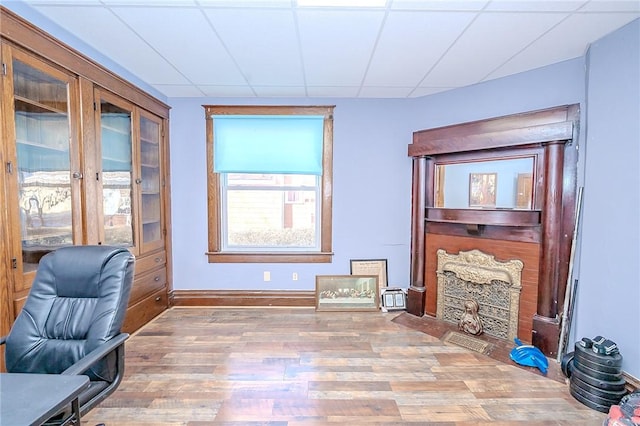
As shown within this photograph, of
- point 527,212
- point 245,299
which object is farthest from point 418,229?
point 245,299

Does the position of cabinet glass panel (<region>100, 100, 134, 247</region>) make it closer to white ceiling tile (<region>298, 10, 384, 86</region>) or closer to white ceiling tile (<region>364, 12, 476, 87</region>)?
white ceiling tile (<region>298, 10, 384, 86</region>)

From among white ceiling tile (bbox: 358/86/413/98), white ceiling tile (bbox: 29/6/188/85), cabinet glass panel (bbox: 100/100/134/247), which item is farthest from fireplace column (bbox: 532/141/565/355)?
cabinet glass panel (bbox: 100/100/134/247)

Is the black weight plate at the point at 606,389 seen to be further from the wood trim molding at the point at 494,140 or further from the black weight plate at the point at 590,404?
the wood trim molding at the point at 494,140

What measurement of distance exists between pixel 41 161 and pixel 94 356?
1.50 meters

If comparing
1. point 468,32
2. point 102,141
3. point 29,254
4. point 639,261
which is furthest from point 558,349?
point 102,141

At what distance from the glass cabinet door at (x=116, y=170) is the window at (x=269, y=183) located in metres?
0.84

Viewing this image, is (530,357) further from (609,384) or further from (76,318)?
(76,318)

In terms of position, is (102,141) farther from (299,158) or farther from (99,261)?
(299,158)

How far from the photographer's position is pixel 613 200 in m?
2.03

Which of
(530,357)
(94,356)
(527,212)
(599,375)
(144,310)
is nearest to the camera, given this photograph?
(94,356)

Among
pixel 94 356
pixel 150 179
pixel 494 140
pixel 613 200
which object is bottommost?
pixel 94 356

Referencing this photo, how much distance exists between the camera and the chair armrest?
1.20m

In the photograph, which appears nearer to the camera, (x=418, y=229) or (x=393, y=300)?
(x=418, y=229)

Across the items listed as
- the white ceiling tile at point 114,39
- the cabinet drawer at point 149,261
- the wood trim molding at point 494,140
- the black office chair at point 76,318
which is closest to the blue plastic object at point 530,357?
the wood trim molding at point 494,140
